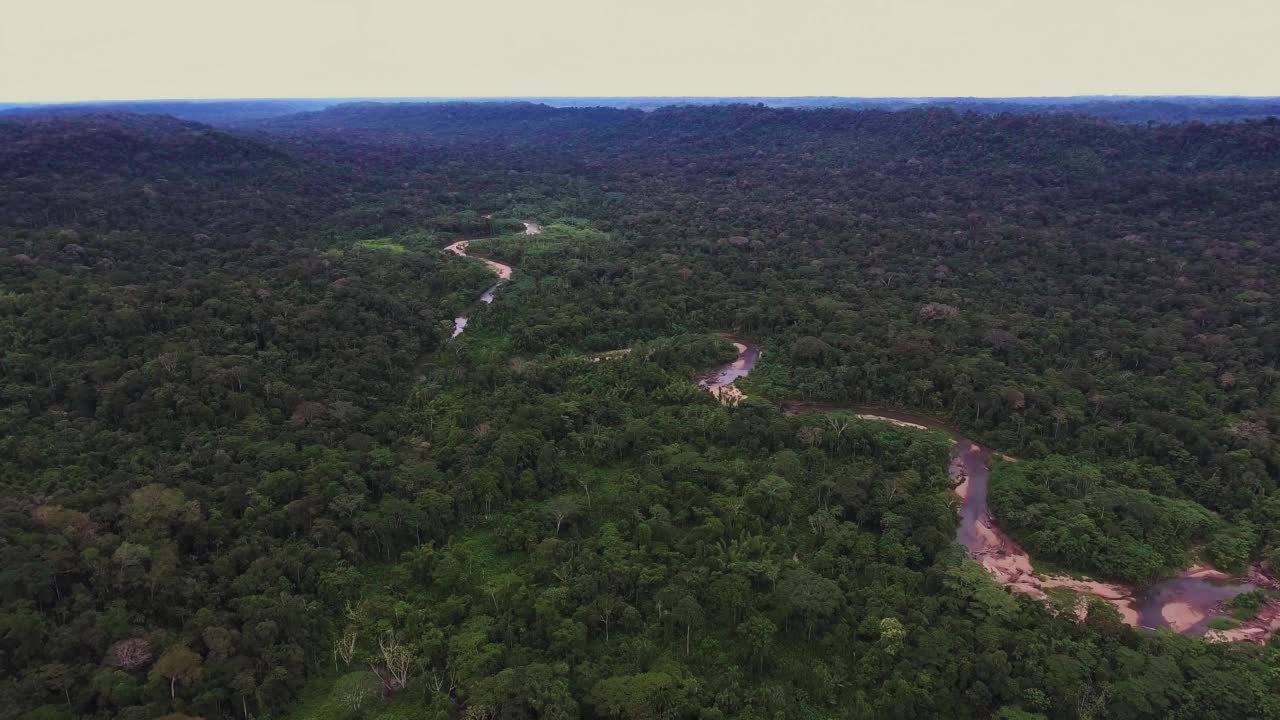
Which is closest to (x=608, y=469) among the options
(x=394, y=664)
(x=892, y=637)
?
(x=394, y=664)

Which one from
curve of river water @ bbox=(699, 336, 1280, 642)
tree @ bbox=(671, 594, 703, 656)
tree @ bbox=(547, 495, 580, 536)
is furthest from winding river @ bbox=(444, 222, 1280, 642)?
tree @ bbox=(547, 495, 580, 536)

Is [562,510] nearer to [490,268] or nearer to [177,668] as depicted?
[177,668]

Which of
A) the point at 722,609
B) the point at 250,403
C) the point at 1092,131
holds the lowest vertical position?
the point at 722,609

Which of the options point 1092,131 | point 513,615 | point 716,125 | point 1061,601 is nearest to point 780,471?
point 1061,601

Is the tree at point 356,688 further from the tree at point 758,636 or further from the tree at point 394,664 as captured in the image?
the tree at point 758,636

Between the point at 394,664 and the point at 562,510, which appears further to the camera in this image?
the point at 562,510

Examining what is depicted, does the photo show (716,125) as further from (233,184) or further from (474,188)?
(233,184)

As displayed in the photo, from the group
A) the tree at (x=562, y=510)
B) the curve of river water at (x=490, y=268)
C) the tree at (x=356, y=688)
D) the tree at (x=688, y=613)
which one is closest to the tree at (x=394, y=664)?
the tree at (x=356, y=688)

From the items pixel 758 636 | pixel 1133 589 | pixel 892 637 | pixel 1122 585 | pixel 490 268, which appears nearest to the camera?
pixel 892 637

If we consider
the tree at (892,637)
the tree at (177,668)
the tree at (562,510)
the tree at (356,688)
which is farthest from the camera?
the tree at (562,510)
